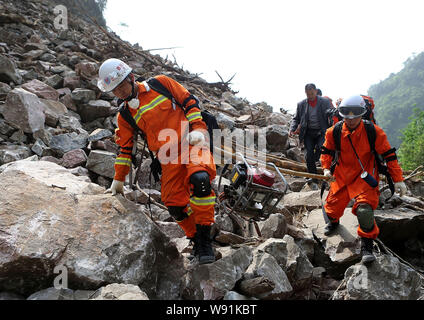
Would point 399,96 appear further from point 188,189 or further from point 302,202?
point 188,189

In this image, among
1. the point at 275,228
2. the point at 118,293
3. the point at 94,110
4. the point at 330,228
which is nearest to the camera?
the point at 118,293

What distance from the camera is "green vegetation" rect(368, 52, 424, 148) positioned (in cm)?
7500

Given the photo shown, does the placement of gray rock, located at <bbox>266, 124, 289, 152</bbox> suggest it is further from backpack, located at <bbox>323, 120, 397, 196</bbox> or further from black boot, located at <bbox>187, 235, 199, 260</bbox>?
black boot, located at <bbox>187, 235, 199, 260</bbox>

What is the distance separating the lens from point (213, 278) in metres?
2.56

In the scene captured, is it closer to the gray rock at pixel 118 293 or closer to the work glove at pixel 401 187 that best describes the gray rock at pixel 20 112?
the gray rock at pixel 118 293

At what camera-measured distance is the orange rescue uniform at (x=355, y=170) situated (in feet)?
10.9

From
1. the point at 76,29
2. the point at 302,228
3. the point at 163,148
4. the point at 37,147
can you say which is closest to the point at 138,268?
the point at 163,148

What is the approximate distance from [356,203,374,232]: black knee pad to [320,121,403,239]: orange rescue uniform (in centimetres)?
5

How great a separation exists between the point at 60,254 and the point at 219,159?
2.74m

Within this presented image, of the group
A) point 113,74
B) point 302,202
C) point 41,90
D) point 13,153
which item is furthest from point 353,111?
point 41,90

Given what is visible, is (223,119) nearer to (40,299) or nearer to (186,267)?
(186,267)

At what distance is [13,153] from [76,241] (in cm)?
315

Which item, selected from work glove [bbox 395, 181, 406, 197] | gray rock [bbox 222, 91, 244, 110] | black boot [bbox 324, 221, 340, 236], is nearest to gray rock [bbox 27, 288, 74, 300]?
black boot [bbox 324, 221, 340, 236]

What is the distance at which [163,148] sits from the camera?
298 centimetres
